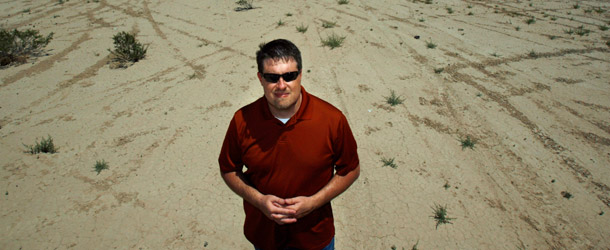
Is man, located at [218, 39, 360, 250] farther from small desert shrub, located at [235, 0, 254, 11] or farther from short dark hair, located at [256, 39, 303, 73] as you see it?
small desert shrub, located at [235, 0, 254, 11]

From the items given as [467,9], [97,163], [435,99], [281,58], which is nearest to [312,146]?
[281,58]

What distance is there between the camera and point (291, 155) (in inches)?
65.7

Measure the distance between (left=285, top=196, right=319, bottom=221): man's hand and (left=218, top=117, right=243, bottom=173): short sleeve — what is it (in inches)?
16.2

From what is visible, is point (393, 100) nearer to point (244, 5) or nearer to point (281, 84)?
point (281, 84)

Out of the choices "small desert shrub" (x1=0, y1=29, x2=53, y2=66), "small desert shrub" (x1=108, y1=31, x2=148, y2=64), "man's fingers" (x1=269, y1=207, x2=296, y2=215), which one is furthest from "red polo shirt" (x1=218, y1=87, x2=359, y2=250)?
"small desert shrub" (x1=0, y1=29, x2=53, y2=66)

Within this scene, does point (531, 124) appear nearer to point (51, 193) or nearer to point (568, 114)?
point (568, 114)

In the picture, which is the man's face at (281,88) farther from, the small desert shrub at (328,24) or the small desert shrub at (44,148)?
the small desert shrub at (328,24)

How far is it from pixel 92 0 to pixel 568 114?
15.3 meters

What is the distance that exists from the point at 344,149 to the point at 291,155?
33 cm

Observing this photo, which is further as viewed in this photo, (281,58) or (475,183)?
→ (475,183)

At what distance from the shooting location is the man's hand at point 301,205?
66.7 inches

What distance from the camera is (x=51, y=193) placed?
3.92 metres

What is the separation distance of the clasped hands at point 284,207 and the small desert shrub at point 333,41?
20.4 feet

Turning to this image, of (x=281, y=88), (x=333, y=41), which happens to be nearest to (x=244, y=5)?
(x=333, y=41)
